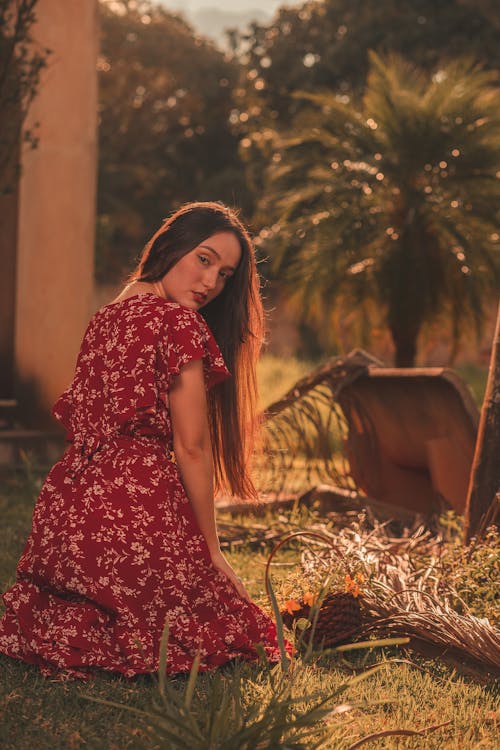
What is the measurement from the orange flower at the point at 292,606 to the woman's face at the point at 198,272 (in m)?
1.20

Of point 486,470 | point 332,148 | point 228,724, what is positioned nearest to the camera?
point 228,724

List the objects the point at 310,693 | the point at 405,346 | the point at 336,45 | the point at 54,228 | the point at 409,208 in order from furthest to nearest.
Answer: the point at 336,45, the point at 405,346, the point at 409,208, the point at 54,228, the point at 310,693

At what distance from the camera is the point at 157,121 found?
84.6 feet

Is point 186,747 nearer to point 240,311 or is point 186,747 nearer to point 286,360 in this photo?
point 240,311

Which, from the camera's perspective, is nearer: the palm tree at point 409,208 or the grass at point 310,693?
the grass at point 310,693

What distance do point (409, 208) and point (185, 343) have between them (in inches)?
307

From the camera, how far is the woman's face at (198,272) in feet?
11.0

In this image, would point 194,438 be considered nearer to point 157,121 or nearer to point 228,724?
point 228,724

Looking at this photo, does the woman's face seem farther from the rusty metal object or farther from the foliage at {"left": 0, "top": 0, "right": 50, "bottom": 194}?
the foliage at {"left": 0, "top": 0, "right": 50, "bottom": 194}

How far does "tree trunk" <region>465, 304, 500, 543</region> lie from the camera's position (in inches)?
172

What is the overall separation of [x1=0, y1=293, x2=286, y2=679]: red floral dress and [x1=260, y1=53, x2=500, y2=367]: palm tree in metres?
7.37

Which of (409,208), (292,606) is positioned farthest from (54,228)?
(292,606)

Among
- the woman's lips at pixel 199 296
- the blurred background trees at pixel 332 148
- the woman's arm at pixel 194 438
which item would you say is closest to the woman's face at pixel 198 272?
the woman's lips at pixel 199 296

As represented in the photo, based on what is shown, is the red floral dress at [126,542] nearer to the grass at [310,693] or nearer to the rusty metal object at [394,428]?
the grass at [310,693]
